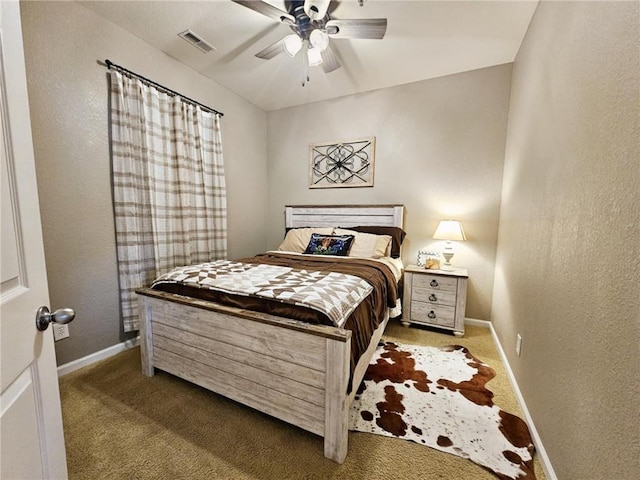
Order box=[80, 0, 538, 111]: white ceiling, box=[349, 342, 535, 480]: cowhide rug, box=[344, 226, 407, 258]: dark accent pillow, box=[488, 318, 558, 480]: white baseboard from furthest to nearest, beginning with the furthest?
1. box=[344, 226, 407, 258]: dark accent pillow
2. box=[80, 0, 538, 111]: white ceiling
3. box=[349, 342, 535, 480]: cowhide rug
4. box=[488, 318, 558, 480]: white baseboard

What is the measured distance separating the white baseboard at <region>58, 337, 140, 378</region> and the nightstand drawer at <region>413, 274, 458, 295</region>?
268 cm

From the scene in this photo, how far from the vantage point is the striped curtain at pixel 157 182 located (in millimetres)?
→ 2061

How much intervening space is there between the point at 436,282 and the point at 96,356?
117 inches

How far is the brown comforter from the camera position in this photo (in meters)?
1.32

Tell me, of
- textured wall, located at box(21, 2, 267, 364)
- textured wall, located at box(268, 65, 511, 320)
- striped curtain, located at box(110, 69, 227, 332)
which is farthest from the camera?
textured wall, located at box(268, 65, 511, 320)

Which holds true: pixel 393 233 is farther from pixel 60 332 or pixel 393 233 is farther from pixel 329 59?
pixel 60 332

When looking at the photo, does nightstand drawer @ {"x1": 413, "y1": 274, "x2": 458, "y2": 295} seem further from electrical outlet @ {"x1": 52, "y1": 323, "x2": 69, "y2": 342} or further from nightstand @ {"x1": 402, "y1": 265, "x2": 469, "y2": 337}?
electrical outlet @ {"x1": 52, "y1": 323, "x2": 69, "y2": 342}

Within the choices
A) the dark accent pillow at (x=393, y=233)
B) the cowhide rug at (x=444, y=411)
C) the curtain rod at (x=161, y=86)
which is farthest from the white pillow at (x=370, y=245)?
the curtain rod at (x=161, y=86)

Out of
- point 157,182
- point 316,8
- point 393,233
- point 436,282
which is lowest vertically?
point 436,282

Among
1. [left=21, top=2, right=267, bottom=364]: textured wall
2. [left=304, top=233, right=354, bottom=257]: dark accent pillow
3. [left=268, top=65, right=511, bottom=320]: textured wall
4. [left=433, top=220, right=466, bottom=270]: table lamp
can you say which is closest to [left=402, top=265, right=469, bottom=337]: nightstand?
[left=433, top=220, right=466, bottom=270]: table lamp

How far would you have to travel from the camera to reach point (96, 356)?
1996mm

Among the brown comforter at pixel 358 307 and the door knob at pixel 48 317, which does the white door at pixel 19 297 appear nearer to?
the door knob at pixel 48 317

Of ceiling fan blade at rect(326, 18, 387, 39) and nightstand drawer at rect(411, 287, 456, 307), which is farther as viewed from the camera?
nightstand drawer at rect(411, 287, 456, 307)

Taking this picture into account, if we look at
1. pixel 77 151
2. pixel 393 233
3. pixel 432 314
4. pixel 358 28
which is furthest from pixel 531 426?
pixel 77 151
